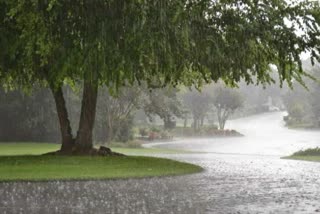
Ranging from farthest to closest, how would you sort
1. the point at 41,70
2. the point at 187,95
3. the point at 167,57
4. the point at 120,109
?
1. the point at 187,95
2. the point at 120,109
3. the point at 41,70
4. the point at 167,57

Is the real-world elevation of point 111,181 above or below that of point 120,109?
below

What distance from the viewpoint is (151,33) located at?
42.2ft

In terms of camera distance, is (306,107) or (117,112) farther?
(306,107)

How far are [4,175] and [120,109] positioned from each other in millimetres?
28808

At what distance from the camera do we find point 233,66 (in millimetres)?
16656

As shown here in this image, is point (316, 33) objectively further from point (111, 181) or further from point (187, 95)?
point (187, 95)

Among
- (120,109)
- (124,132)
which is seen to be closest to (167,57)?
(120,109)

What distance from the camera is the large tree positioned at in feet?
43.0

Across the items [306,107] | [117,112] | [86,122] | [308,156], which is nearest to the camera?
[86,122]

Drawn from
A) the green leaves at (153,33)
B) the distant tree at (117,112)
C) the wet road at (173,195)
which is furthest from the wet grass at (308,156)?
the distant tree at (117,112)

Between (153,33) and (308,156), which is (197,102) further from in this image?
(153,33)

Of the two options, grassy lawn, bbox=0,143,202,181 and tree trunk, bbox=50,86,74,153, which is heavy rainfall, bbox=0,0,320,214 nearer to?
grassy lawn, bbox=0,143,202,181

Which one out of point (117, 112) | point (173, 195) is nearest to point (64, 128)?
point (173, 195)

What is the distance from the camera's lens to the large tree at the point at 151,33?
13.1 metres
